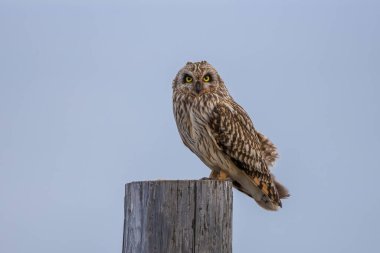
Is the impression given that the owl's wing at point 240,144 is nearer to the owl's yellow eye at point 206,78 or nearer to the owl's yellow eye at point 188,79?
the owl's yellow eye at point 206,78

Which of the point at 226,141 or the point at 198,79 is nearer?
the point at 226,141

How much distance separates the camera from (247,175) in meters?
7.65

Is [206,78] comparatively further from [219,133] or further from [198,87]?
[219,133]

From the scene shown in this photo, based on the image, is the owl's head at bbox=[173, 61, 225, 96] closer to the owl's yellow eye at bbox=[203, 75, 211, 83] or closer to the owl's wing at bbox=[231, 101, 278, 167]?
the owl's yellow eye at bbox=[203, 75, 211, 83]

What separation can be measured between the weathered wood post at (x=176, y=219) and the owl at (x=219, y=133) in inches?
131

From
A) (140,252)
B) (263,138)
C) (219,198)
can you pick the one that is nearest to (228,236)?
(219,198)

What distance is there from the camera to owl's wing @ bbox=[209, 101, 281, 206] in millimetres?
7453

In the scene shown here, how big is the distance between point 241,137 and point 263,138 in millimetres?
651

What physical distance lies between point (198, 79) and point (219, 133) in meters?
0.66

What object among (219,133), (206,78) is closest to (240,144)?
(219,133)

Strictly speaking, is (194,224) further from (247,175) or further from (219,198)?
(247,175)

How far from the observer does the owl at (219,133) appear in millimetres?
7449

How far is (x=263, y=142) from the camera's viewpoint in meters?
8.20

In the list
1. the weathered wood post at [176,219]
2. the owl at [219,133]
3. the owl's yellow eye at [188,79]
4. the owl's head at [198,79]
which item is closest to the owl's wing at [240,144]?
the owl at [219,133]
